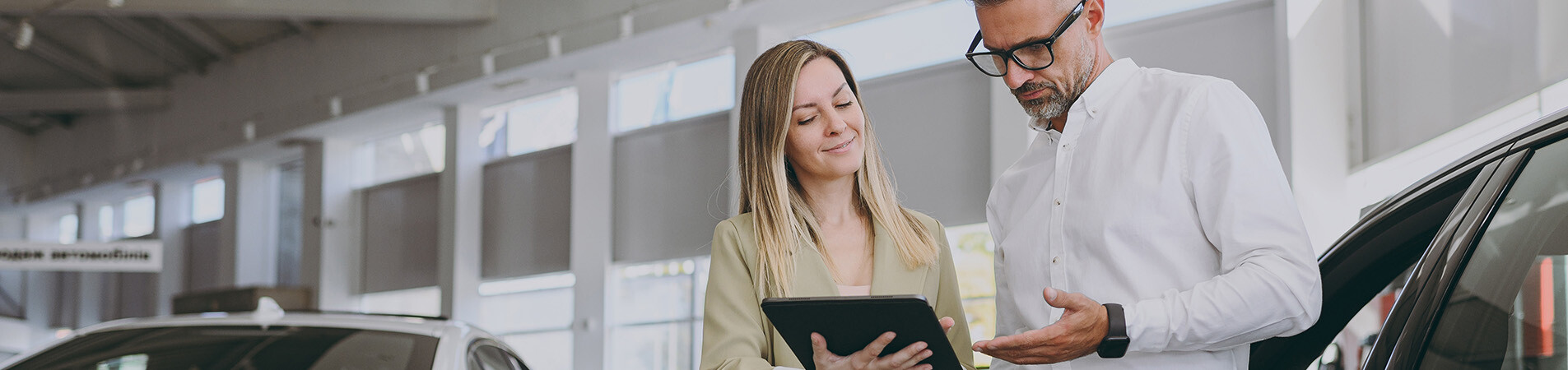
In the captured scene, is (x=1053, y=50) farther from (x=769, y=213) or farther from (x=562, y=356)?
(x=562, y=356)

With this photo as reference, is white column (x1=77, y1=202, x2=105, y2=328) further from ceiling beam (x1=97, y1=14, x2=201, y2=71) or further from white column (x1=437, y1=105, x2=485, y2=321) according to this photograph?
white column (x1=437, y1=105, x2=485, y2=321)

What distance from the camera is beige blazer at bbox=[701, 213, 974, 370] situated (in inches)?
67.8

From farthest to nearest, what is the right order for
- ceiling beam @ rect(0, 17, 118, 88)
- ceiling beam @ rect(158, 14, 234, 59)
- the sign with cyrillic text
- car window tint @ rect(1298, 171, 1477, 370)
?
ceiling beam @ rect(0, 17, 118, 88), ceiling beam @ rect(158, 14, 234, 59), the sign with cyrillic text, car window tint @ rect(1298, 171, 1477, 370)

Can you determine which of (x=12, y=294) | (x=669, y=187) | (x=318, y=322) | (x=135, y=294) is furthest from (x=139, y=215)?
(x=318, y=322)

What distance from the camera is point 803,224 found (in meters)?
1.82

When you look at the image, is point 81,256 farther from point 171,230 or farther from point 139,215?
point 139,215

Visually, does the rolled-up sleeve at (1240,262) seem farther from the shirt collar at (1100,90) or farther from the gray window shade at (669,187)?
the gray window shade at (669,187)

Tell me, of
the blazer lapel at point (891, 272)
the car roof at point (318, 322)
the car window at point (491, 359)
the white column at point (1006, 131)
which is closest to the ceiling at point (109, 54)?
the white column at point (1006, 131)

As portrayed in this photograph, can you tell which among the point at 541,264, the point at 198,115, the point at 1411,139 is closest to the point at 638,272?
the point at 541,264

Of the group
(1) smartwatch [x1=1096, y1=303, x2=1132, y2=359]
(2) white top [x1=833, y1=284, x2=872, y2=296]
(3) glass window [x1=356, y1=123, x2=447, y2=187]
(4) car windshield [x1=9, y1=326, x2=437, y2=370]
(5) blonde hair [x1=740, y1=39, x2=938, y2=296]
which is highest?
(3) glass window [x1=356, y1=123, x2=447, y2=187]

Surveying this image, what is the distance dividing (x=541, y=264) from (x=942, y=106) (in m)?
4.85

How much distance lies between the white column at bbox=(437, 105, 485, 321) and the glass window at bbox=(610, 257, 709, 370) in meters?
2.19

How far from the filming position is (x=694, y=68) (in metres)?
10.3

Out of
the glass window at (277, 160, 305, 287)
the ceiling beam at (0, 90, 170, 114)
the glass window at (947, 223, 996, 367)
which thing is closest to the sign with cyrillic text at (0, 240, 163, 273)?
the glass window at (277, 160, 305, 287)
